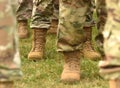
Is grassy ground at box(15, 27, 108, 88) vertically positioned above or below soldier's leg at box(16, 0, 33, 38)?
below

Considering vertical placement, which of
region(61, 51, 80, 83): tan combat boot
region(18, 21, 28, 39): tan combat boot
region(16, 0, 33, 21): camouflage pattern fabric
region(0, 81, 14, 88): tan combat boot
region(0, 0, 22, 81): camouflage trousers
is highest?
region(0, 0, 22, 81): camouflage trousers

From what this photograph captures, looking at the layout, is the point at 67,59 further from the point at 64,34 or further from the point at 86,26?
the point at 86,26

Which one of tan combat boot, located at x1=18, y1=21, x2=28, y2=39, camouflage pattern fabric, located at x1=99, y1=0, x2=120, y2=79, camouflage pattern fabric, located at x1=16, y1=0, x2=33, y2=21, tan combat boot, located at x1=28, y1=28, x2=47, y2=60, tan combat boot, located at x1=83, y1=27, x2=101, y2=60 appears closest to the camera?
camouflage pattern fabric, located at x1=99, y1=0, x2=120, y2=79

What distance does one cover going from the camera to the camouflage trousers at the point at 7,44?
1.69m

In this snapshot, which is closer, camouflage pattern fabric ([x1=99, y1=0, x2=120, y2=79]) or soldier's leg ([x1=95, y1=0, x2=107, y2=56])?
camouflage pattern fabric ([x1=99, y1=0, x2=120, y2=79])

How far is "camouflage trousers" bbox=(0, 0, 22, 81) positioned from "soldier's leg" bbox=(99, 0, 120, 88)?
13.4 inches

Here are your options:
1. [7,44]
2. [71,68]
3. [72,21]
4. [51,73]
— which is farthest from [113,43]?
[51,73]

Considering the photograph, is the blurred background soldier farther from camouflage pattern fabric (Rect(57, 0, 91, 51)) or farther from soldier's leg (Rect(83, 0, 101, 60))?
soldier's leg (Rect(83, 0, 101, 60))

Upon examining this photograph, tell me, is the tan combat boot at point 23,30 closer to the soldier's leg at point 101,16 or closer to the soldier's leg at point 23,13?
the soldier's leg at point 23,13

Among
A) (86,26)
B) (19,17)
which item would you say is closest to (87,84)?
(86,26)

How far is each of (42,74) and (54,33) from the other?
1.35 m

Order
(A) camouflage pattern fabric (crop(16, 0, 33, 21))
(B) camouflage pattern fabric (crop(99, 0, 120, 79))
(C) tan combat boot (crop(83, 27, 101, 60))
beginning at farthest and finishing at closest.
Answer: (A) camouflage pattern fabric (crop(16, 0, 33, 21))
(C) tan combat boot (crop(83, 27, 101, 60))
(B) camouflage pattern fabric (crop(99, 0, 120, 79))

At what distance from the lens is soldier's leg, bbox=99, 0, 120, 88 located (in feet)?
5.44

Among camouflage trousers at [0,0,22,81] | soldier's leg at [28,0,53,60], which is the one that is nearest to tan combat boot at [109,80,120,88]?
camouflage trousers at [0,0,22,81]
